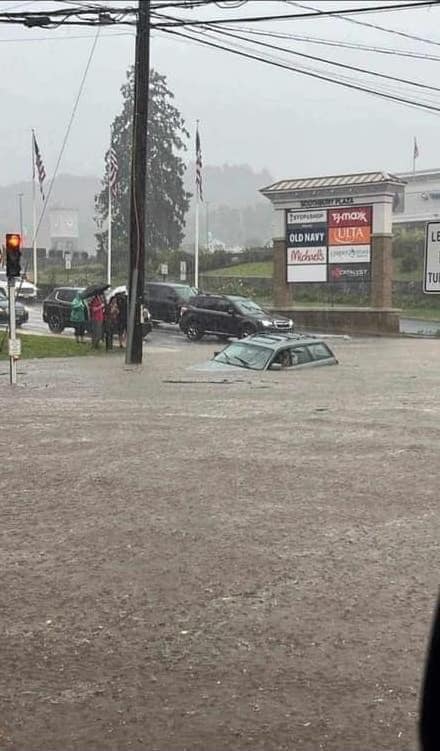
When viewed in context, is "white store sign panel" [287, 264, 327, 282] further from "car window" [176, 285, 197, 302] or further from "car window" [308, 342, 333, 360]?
"car window" [308, 342, 333, 360]

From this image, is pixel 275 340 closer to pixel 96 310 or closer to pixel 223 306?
pixel 96 310

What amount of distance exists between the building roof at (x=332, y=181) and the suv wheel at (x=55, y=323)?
11956 millimetres

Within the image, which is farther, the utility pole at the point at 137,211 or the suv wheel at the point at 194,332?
the suv wheel at the point at 194,332

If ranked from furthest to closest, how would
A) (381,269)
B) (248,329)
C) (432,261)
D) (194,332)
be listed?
(381,269) → (194,332) → (248,329) → (432,261)

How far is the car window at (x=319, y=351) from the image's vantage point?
2169 cm

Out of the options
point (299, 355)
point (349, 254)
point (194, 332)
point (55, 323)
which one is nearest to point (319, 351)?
point (299, 355)

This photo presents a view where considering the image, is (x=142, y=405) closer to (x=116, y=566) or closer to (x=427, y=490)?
(x=427, y=490)

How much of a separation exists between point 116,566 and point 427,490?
11.8 ft

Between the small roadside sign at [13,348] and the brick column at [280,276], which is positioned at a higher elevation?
the brick column at [280,276]

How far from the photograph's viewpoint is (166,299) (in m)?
37.6

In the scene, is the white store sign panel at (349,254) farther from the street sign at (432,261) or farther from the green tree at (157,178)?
the green tree at (157,178)

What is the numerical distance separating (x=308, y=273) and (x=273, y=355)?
20253 millimetres

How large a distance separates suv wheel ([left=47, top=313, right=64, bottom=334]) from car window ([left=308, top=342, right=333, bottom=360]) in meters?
15.3

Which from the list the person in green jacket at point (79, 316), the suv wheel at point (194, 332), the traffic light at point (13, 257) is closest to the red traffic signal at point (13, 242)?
the traffic light at point (13, 257)
